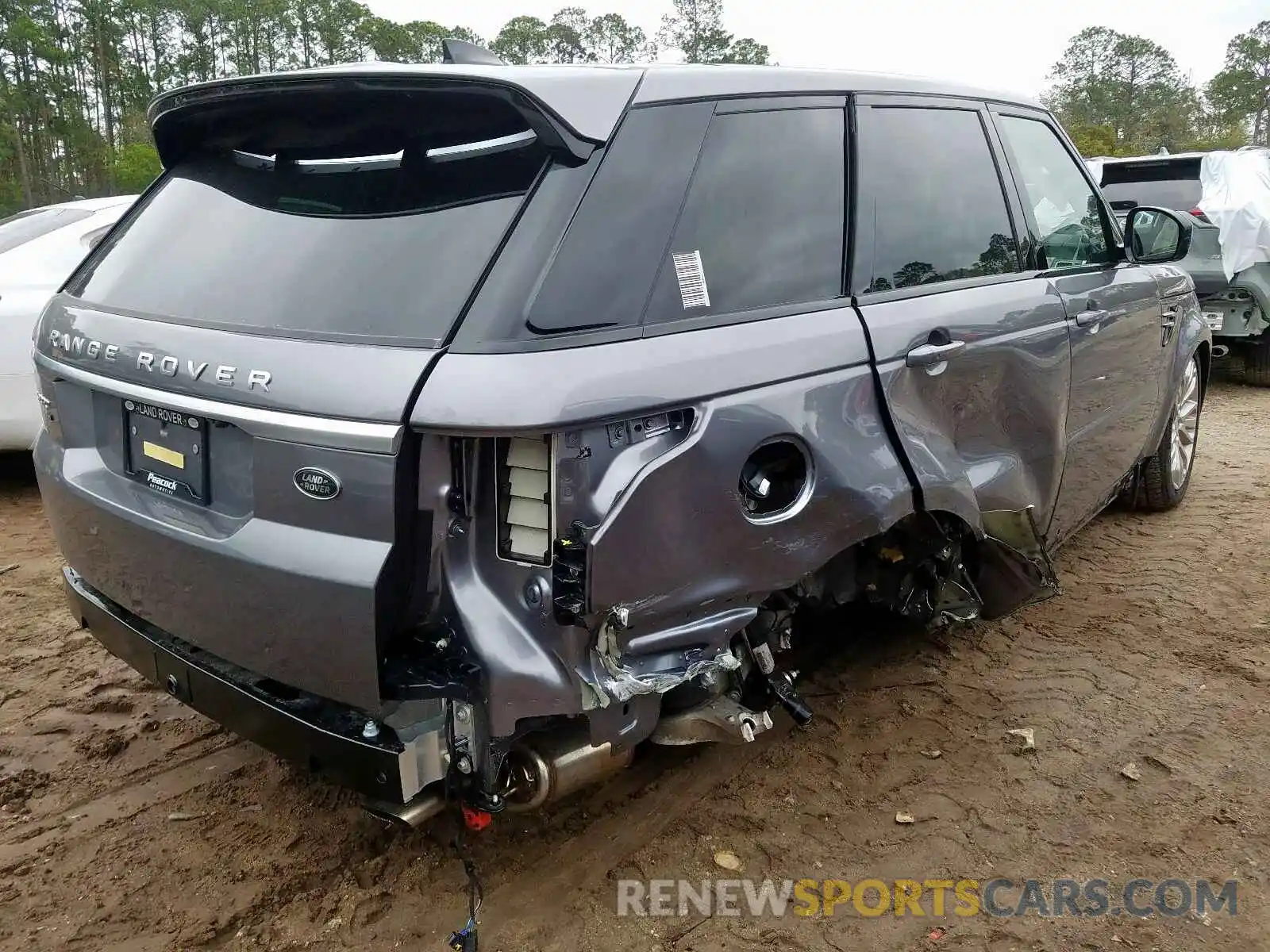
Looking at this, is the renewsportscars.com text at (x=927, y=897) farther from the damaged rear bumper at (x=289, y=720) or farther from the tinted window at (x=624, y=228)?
the tinted window at (x=624, y=228)

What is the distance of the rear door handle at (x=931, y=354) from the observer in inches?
101

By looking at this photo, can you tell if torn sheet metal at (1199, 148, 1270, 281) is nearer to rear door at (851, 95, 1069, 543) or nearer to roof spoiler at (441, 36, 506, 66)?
rear door at (851, 95, 1069, 543)

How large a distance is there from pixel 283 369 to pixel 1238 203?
929cm

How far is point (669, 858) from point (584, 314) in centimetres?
150

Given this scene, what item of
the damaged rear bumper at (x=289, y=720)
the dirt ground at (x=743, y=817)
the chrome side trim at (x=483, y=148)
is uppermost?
the chrome side trim at (x=483, y=148)

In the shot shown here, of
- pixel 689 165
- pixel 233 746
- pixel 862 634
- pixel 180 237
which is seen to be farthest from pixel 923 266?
pixel 233 746

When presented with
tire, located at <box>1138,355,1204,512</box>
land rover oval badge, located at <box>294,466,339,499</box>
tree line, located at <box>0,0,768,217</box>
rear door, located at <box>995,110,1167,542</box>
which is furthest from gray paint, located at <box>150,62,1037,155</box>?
tree line, located at <box>0,0,768,217</box>

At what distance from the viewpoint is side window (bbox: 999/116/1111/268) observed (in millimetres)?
3441

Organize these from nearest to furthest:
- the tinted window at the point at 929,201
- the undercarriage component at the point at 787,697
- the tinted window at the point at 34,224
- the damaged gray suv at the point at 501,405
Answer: the damaged gray suv at the point at 501,405 → the undercarriage component at the point at 787,697 → the tinted window at the point at 929,201 → the tinted window at the point at 34,224

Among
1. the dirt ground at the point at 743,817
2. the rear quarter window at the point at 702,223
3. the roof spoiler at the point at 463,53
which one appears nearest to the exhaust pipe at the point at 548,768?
the dirt ground at the point at 743,817

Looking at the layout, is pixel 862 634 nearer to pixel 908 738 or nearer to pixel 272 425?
pixel 908 738

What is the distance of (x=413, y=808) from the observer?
2.07 metres

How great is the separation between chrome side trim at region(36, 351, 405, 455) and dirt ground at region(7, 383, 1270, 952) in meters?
1.24

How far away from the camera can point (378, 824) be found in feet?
8.82
